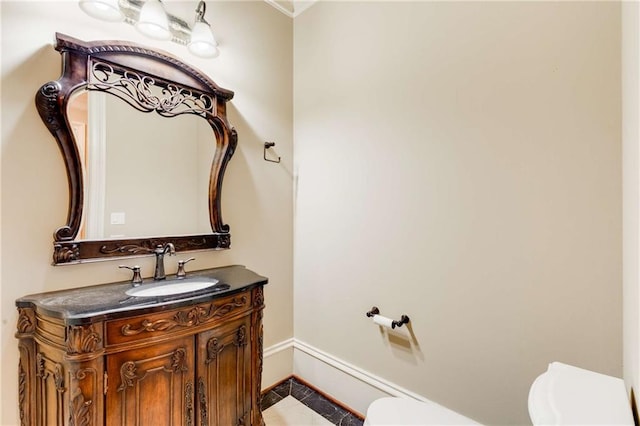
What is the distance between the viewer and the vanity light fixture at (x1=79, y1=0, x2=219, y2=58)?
1361mm

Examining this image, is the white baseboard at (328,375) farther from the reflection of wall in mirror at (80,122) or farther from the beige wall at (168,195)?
the reflection of wall in mirror at (80,122)

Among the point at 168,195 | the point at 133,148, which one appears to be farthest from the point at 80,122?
the point at 168,195

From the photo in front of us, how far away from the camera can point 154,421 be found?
47.7 inches

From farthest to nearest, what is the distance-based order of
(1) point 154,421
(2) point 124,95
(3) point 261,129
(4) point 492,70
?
(3) point 261,129 < (2) point 124,95 < (4) point 492,70 < (1) point 154,421

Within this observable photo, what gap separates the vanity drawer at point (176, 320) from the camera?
1128 mm

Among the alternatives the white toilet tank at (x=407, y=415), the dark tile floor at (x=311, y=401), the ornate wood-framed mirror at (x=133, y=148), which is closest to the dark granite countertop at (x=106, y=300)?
the ornate wood-framed mirror at (x=133, y=148)

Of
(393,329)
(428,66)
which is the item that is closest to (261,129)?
(428,66)

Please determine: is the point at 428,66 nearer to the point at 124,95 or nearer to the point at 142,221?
the point at 124,95

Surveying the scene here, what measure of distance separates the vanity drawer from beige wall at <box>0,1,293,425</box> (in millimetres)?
450

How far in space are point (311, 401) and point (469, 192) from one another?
64.9 inches

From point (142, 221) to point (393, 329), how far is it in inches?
58.6

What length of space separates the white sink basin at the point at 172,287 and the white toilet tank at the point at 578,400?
51.4 inches

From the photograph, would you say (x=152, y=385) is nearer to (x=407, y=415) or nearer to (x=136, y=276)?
(x=136, y=276)

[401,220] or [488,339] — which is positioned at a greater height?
[401,220]
